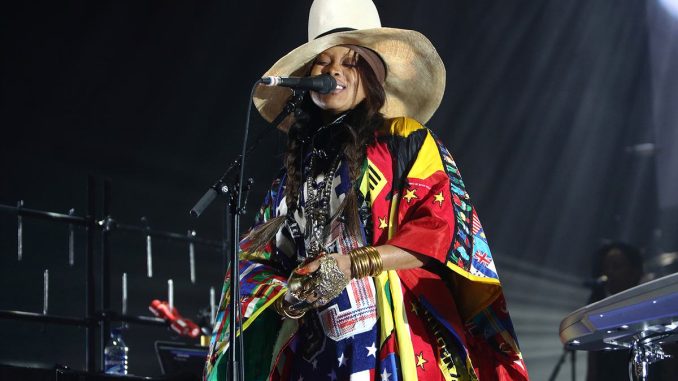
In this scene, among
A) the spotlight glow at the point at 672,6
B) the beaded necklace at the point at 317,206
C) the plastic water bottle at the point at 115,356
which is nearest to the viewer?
the beaded necklace at the point at 317,206

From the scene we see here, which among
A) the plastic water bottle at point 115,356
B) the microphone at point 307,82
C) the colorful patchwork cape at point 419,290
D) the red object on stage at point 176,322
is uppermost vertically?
the red object on stage at point 176,322

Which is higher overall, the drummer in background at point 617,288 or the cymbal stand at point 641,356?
the drummer in background at point 617,288

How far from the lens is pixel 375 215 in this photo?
1.96 metres

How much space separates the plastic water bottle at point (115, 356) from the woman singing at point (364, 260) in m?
1.52

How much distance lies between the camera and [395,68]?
7.65 feet

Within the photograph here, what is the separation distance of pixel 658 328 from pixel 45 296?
2.48m

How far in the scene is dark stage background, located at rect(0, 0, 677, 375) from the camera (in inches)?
161

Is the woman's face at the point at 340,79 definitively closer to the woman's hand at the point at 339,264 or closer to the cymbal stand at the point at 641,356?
the woman's hand at the point at 339,264

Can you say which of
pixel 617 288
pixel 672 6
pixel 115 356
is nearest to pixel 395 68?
pixel 115 356

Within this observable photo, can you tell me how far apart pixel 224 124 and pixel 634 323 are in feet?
11.2

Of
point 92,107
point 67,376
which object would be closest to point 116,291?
point 92,107

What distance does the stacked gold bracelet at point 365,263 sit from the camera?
5.81 feet

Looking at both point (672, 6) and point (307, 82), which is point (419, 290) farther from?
point (672, 6)

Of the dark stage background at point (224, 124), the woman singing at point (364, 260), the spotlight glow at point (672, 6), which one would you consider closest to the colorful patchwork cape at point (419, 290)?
the woman singing at point (364, 260)
